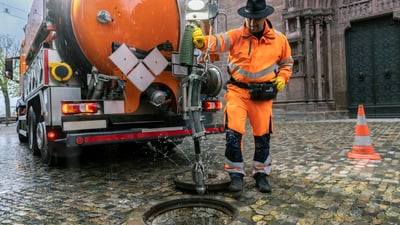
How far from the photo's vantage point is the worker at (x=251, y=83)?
113 inches

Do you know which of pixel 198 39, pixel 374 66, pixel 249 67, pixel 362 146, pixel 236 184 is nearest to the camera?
pixel 198 39

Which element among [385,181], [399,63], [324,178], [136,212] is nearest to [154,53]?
[136,212]

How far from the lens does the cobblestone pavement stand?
2.35 metres

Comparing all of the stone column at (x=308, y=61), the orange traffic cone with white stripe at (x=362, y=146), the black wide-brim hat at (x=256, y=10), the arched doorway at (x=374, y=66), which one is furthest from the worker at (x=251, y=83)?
the arched doorway at (x=374, y=66)

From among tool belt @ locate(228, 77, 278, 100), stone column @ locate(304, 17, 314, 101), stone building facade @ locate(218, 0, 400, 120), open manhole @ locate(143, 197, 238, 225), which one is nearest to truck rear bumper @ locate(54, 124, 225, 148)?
open manhole @ locate(143, 197, 238, 225)

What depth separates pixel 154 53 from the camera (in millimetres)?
3826

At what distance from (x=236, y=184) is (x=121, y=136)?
151cm

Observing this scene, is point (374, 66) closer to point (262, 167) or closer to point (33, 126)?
point (262, 167)

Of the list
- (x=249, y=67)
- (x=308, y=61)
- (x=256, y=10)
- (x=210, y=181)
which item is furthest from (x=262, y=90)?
(x=308, y=61)

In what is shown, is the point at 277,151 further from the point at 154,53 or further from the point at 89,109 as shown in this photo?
the point at 89,109

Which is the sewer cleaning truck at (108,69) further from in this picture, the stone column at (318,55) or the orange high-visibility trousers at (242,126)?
the stone column at (318,55)

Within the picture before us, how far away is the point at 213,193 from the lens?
2869 millimetres

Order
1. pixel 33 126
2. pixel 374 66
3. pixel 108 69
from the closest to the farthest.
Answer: pixel 108 69, pixel 33 126, pixel 374 66

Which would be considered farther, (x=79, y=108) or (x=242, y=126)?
(x=79, y=108)
